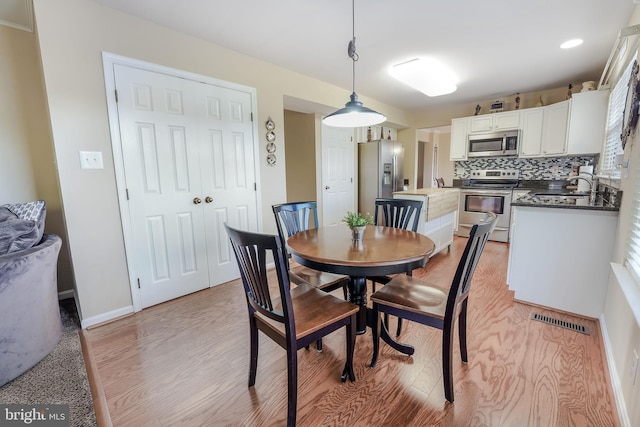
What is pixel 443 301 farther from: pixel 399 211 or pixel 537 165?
pixel 537 165

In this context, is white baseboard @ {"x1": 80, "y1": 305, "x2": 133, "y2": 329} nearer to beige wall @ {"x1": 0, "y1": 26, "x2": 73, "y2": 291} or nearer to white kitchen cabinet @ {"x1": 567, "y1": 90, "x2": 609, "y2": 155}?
beige wall @ {"x1": 0, "y1": 26, "x2": 73, "y2": 291}

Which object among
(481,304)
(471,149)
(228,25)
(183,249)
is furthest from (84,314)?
(471,149)

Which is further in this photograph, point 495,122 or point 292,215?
point 495,122

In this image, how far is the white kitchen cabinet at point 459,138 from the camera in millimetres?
4883

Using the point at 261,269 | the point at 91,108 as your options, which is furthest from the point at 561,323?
the point at 91,108

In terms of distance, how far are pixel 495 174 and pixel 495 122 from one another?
917 millimetres

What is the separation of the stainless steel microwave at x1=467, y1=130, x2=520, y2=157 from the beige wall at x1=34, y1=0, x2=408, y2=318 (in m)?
4.37

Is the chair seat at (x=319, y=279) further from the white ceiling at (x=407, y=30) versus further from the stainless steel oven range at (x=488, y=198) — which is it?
the stainless steel oven range at (x=488, y=198)

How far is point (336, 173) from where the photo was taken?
464 centimetres

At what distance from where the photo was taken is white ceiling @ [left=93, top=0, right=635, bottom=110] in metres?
2.05

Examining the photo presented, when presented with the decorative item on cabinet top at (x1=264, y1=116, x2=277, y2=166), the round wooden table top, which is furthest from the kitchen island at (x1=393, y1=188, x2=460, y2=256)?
the decorative item on cabinet top at (x1=264, y1=116, x2=277, y2=166)

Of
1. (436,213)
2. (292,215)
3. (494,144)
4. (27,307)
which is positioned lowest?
(27,307)

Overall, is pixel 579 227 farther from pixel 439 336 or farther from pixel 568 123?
pixel 568 123

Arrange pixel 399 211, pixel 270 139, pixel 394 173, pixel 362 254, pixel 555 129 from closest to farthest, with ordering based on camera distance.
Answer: pixel 362 254, pixel 399 211, pixel 270 139, pixel 555 129, pixel 394 173
